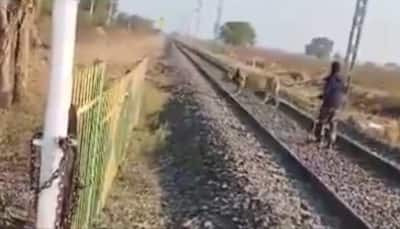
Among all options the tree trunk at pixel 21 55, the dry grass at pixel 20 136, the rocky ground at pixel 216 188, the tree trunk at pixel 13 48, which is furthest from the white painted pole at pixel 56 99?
the tree trunk at pixel 21 55

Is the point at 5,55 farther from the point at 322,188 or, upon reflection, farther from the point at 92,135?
the point at 92,135

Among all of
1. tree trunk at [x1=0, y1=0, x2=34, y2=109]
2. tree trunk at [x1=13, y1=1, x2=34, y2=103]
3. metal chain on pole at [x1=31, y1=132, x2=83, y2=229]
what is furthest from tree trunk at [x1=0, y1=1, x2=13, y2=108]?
metal chain on pole at [x1=31, y1=132, x2=83, y2=229]

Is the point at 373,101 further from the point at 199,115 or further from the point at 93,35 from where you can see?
the point at 199,115

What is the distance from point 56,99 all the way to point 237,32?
604ft

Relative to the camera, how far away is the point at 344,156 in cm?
1934

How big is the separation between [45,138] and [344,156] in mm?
15321

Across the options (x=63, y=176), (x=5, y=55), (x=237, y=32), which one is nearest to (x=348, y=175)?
(x=5, y=55)

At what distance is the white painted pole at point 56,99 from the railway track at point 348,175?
702 centimetres

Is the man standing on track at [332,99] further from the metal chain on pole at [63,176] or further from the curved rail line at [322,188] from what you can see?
the metal chain on pole at [63,176]

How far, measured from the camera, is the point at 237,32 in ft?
615

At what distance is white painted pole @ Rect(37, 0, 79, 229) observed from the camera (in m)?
4.38

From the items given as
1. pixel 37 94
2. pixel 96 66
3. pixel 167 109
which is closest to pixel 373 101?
pixel 167 109

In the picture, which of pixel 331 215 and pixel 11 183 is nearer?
pixel 11 183

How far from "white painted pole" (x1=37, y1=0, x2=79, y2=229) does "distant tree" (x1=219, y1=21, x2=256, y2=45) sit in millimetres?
180605
